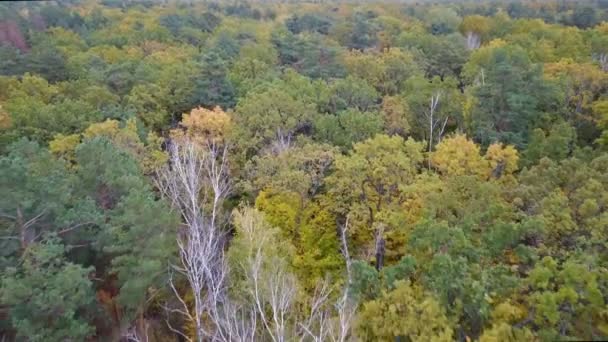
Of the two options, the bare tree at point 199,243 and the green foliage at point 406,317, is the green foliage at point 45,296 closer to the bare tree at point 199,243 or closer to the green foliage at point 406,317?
the bare tree at point 199,243

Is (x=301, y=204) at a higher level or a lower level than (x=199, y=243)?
lower

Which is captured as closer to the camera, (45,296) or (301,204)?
(45,296)

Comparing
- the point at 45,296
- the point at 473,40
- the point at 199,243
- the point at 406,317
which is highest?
the point at 199,243

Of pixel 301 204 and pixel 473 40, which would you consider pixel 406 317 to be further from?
pixel 473 40

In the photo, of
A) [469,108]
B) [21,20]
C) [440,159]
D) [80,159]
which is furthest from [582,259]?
[21,20]

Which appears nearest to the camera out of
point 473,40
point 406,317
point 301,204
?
point 406,317

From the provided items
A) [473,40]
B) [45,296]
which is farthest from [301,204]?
[473,40]

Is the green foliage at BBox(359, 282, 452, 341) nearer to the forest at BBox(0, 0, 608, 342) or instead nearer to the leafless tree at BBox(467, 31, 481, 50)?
the forest at BBox(0, 0, 608, 342)

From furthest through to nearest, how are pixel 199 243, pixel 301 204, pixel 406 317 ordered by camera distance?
pixel 301 204, pixel 199 243, pixel 406 317

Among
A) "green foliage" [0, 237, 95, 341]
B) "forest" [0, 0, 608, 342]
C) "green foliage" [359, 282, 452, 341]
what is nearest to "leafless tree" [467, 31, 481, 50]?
"forest" [0, 0, 608, 342]

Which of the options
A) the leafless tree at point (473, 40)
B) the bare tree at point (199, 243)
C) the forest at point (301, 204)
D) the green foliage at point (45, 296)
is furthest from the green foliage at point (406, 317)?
the leafless tree at point (473, 40)
